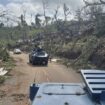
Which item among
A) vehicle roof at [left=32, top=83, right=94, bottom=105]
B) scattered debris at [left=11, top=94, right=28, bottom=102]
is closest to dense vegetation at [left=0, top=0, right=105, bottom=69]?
scattered debris at [left=11, top=94, right=28, bottom=102]

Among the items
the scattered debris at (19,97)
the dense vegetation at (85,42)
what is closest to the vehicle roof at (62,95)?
the scattered debris at (19,97)

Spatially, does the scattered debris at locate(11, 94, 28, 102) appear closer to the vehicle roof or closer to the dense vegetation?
the vehicle roof

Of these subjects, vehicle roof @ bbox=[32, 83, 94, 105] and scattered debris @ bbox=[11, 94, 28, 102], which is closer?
vehicle roof @ bbox=[32, 83, 94, 105]

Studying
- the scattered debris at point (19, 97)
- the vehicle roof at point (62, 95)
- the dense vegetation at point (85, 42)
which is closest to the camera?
the vehicle roof at point (62, 95)

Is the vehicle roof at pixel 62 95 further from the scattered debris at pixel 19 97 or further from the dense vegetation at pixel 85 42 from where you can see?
the dense vegetation at pixel 85 42

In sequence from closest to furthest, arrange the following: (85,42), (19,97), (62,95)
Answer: (62,95) → (19,97) → (85,42)

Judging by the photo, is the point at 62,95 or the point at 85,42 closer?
the point at 62,95

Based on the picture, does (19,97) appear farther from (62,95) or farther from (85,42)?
(85,42)

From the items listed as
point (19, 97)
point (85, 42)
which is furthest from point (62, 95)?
point (85, 42)

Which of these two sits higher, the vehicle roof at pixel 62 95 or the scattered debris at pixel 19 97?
the vehicle roof at pixel 62 95

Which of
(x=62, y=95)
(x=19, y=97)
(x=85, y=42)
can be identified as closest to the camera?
(x=62, y=95)

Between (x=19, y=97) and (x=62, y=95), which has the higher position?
(x=62, y=95)

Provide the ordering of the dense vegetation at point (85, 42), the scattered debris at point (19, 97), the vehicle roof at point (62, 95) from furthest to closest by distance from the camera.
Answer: the dense vegetation at point (85, 42)
the scattered debris at point (19, 97)
the vehicle roof at point (62, 95)

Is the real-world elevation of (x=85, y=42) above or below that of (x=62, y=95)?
below
